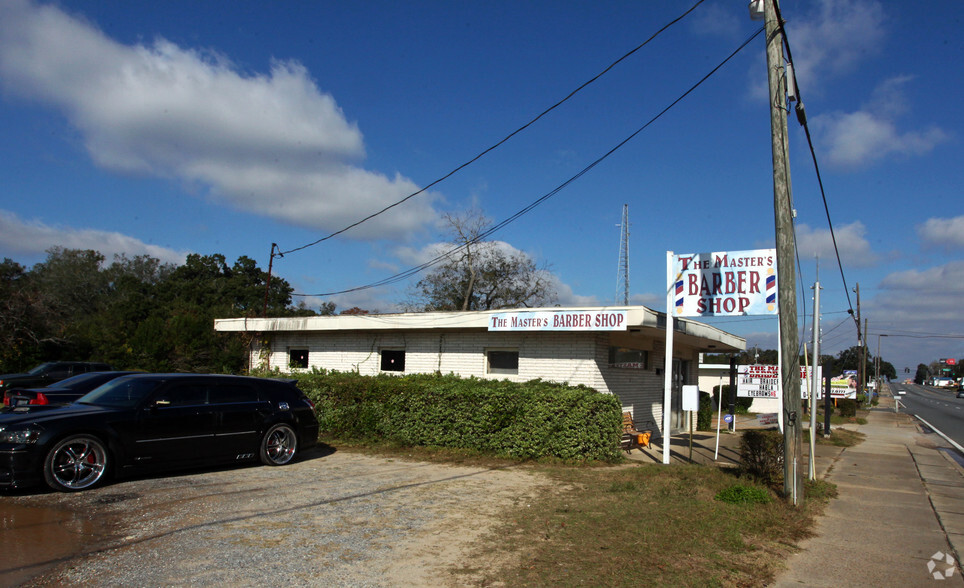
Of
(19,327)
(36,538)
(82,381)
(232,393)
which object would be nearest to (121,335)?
(19,327)

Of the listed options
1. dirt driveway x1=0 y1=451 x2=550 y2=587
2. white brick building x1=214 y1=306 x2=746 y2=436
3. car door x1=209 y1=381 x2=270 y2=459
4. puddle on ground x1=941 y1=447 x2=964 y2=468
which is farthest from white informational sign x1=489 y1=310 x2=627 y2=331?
puddle on ground x1=941 y1=447 x2=964 y2=468

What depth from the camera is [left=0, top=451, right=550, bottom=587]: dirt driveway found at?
5.10 meters

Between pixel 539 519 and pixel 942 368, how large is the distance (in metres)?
208

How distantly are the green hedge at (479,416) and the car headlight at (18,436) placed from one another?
648 cm

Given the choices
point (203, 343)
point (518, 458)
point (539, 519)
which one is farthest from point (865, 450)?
point (203, 343)

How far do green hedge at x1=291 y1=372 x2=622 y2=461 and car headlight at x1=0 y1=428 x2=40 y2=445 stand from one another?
6.48m

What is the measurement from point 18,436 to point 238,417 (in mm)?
2938

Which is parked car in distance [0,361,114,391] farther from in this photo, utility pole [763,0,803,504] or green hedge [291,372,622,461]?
utility pole [763,0,803,504]

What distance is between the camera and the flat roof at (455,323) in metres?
13.1

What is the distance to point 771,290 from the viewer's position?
10320 mm

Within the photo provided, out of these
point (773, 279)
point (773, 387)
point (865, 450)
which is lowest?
point (865, 450)

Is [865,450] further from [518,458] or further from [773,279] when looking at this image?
[518,458]

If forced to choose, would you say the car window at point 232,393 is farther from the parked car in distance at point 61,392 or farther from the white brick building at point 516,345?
the white brick building at point 516,345

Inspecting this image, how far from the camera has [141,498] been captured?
7.70 meters
